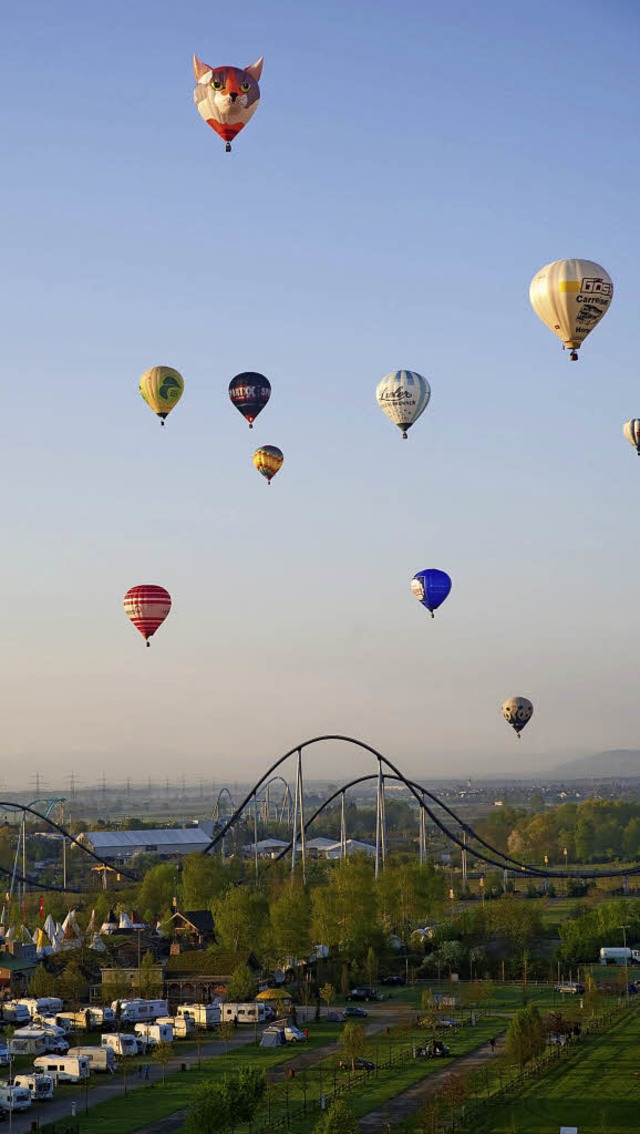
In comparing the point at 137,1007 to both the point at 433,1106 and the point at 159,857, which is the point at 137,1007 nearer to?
the point at 433,1106

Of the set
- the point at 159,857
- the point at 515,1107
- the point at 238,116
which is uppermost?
the point at 238,116

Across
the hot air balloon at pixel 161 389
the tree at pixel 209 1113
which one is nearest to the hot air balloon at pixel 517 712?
the hot air balloon at pixel 161 389

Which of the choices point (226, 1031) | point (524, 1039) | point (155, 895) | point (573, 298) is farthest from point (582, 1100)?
point (155, 895)

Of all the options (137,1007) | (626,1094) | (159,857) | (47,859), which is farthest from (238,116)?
(47,859)

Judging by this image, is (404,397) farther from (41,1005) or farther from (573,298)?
(41,1005)

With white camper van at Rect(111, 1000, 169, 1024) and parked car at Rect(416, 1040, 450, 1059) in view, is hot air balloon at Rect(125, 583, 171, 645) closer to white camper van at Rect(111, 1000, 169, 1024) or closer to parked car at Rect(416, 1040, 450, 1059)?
white camper van at Rect(111, 1000, 169, 1024)

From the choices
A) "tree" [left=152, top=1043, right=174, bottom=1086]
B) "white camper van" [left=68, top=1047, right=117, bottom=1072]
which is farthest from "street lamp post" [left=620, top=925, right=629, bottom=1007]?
"white camper van" [left=68, top=1047, right=117, bottom=1072]

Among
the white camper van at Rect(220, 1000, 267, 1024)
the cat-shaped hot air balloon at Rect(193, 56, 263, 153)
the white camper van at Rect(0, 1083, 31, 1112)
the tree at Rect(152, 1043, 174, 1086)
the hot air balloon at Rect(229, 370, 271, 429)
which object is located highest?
the cat-shaped hot air balloon at Rect(193, 56, 263, 153)
